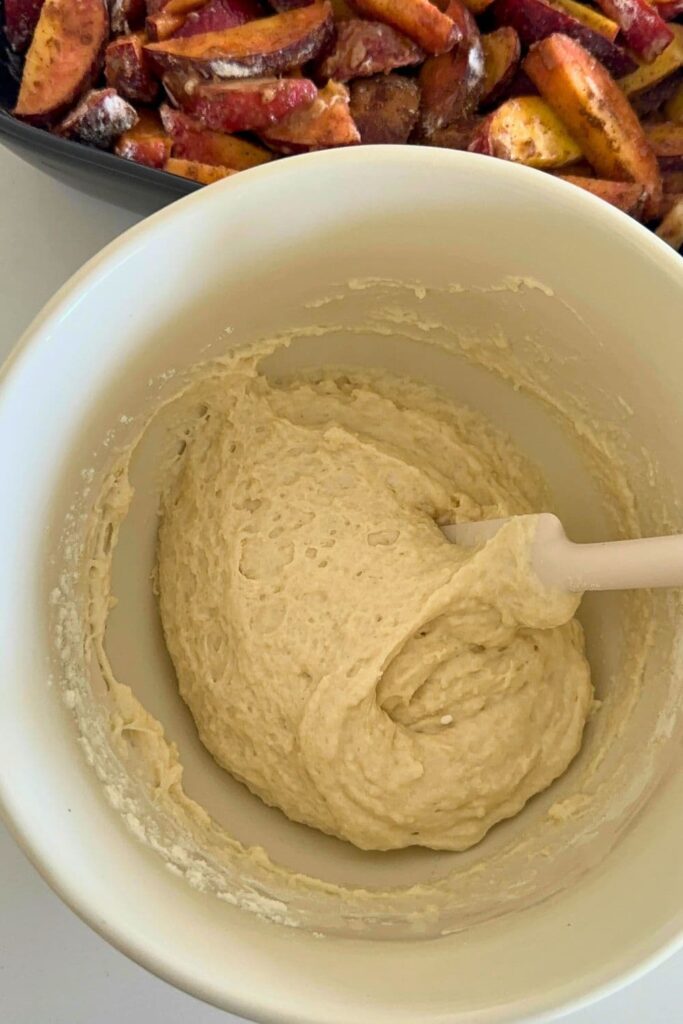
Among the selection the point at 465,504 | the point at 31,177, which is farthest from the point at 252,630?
the point at 31,177

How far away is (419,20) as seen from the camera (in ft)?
3.25

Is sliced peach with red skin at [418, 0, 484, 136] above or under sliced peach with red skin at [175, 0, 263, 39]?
above

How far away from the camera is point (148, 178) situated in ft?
2.99

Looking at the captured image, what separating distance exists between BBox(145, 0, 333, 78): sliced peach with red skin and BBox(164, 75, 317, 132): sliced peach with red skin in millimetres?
13

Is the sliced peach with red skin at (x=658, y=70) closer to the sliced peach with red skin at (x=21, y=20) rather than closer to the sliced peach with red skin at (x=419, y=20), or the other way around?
the sliced peach with red skin at (x=419, y=20)

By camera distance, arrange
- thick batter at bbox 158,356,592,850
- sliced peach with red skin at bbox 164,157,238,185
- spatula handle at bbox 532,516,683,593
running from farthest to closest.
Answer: sliced peach with red skin at bbox 164,157,238,185
thick batter at bbox 158,356,592,850
spatula handle at bbox 532,516,683,593

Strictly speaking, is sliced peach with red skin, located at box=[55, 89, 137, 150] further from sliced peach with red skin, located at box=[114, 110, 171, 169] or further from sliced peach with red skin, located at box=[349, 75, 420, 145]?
sliced peach with red skin, located at box=[349, 75, 420, 145]

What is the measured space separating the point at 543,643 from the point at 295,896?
355 mm

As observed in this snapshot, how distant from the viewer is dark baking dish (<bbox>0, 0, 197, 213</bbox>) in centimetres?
91

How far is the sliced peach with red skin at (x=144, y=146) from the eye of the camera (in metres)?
0.98

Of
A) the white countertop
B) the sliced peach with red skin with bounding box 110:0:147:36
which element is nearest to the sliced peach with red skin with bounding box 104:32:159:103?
the sliced peach with red skin with bounding box 110:0:147:36

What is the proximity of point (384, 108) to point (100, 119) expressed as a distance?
316 mm

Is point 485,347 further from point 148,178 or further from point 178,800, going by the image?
point 178,800

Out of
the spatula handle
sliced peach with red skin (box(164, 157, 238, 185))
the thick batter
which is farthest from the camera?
sliced peach with red skin (box(164, 157, 238, 185))
